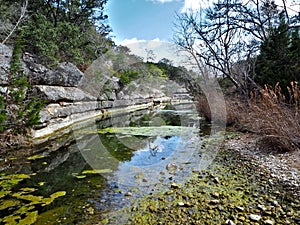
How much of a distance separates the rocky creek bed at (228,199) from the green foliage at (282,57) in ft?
11.8

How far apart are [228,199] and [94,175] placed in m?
1.90

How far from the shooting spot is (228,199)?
90.0 inches

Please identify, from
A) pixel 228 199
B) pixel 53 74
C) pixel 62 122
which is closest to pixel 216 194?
pixel 228 199

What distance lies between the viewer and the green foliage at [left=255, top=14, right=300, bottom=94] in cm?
578

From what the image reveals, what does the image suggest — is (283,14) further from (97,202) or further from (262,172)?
(97,202)

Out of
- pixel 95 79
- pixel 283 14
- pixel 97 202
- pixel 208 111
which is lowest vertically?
pixel 97 202

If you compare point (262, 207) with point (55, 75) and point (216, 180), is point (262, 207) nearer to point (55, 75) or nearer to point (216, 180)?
point (216, 180)

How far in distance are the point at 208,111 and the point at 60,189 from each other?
6.45 m

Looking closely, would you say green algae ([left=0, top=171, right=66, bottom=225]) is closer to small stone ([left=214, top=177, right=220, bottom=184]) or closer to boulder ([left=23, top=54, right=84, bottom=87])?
small stone ([left=214, top=177, right=220, bottom=184])

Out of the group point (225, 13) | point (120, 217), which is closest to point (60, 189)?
point (120, 217)

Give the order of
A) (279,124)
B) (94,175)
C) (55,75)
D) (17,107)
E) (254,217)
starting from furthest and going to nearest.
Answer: (55,75)
(17,107)
(279,124)
(94,175)
(254,217)

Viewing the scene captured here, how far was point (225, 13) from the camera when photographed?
7.62 m

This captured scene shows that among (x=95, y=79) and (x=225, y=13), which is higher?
(x=225, y=13)

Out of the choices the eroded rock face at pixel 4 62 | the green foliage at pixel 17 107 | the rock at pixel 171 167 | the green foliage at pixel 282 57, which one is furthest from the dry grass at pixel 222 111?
the eroded rock face at pixel 4 62
